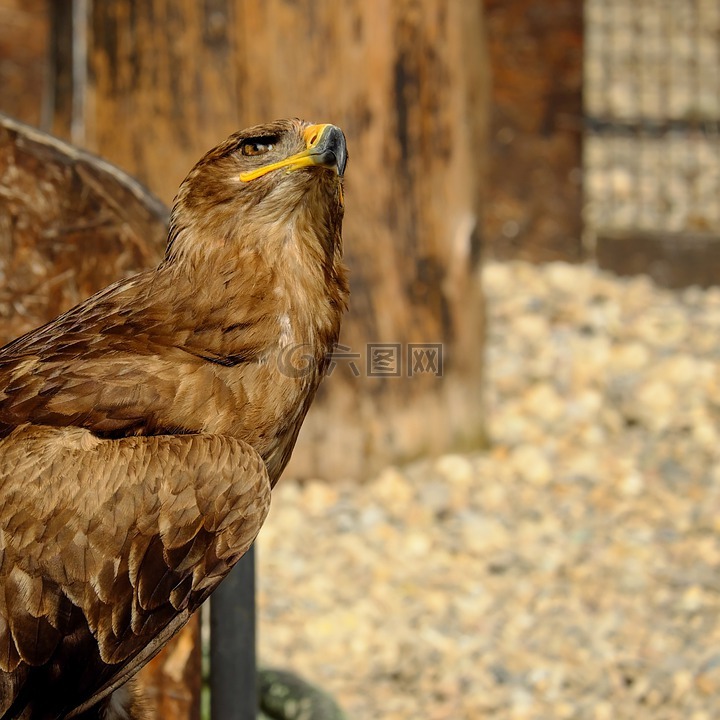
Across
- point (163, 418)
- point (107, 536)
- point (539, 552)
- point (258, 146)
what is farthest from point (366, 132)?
point (107, 536)

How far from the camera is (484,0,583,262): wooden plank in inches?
297

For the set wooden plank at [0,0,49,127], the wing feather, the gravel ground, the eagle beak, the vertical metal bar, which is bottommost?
the gravel ground

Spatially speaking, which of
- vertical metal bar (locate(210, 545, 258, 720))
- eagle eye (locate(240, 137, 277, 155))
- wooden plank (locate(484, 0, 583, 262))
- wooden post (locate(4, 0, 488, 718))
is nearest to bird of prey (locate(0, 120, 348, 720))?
eagle eye (locate(240, 137, 277, 155))

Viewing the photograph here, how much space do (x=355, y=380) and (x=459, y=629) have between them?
1.24 m

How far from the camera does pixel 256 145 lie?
2.66 meters

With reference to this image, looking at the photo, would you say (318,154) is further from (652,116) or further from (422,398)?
(652,116)

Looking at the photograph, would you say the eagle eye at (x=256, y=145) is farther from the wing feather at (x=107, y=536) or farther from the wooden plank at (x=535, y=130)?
the wooden plank at (x=535, y=130)

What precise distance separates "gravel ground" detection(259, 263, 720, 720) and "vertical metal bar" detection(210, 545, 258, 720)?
908 mm

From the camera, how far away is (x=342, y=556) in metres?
4.91

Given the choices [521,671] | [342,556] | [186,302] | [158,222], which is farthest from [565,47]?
[186,302]

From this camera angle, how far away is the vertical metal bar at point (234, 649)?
3.08 metres

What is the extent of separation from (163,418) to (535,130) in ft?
18.1

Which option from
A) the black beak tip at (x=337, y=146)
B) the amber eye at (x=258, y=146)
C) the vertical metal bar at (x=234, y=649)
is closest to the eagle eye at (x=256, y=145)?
the amber eye at (x=258, y=146)

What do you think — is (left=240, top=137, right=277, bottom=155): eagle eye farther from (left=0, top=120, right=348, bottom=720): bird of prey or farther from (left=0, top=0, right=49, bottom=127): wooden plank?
(left=0, top=0, right=49, bottom=127): wooden plank
